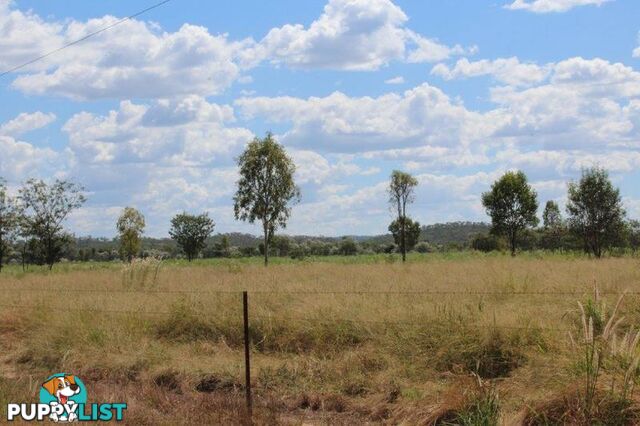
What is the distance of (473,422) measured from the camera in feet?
23.9

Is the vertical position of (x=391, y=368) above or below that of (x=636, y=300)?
below

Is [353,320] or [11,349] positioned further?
[11,349]

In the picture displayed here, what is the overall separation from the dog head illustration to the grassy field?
22 cm

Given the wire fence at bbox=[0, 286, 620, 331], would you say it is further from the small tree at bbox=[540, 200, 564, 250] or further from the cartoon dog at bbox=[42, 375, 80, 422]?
the small tree at bbox=[540, 200, 564, 250]

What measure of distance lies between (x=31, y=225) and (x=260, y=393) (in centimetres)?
3464

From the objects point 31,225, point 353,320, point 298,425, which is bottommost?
point 298,425

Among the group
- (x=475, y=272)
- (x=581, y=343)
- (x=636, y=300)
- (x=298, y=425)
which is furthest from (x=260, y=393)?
(x=475, y=272)

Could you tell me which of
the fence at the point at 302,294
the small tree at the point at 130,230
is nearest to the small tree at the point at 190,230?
the small tree at the point at 130,230

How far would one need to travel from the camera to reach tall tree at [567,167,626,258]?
35.8 m

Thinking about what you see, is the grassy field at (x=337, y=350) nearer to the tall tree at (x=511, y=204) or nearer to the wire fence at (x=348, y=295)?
the wire fence at (x=348, y=295)

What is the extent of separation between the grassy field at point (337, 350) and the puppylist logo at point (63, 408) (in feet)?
0.69

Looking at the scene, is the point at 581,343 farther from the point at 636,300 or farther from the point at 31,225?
the point at 31,225

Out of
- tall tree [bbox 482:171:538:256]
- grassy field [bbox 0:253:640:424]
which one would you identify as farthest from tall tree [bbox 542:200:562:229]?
grassy field [bbox 0:253:640:424]

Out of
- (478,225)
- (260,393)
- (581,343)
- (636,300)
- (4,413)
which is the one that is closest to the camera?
(581,343)
